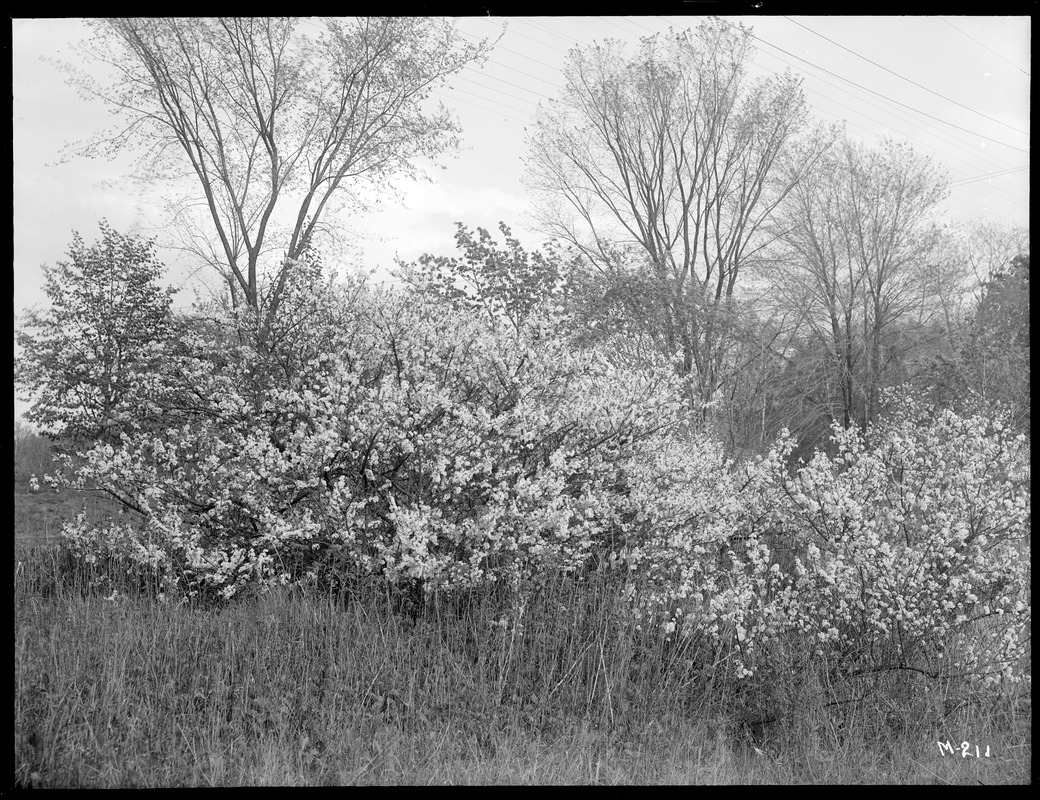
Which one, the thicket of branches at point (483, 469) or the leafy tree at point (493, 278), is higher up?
the leafy tree at point (493, 278)

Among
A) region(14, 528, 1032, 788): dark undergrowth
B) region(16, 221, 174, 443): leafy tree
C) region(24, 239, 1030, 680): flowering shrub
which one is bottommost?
region(14, 528, 1032, 788): dark undergrowth

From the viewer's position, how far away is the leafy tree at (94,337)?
6652mm

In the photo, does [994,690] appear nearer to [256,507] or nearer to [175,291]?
[256,507]

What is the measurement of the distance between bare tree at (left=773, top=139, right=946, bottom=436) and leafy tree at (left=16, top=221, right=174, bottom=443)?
991 cm

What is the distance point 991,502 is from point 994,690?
108cm

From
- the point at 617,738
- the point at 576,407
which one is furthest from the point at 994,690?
the point at 576,407

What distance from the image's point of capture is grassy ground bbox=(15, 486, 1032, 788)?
3.33 m

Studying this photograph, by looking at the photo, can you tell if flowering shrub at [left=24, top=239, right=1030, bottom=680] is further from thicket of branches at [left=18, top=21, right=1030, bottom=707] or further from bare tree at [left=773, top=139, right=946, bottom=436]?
bare tree at [left=773, top=139, right=946, bottom=436]

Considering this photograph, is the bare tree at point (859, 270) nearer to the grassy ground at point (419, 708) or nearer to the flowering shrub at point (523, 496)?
the flowering shrub at point (523, 496)

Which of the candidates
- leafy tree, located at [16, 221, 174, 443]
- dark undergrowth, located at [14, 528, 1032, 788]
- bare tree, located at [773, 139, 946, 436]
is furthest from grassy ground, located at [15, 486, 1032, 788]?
bare tree, located at [773, 139, 946, 436]

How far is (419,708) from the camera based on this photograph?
3.76m

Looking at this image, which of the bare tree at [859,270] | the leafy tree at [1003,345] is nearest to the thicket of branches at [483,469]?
the leafy tree at [1003,345]

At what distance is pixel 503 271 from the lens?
6.95 meters

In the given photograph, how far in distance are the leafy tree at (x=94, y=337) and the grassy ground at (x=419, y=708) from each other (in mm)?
2420
